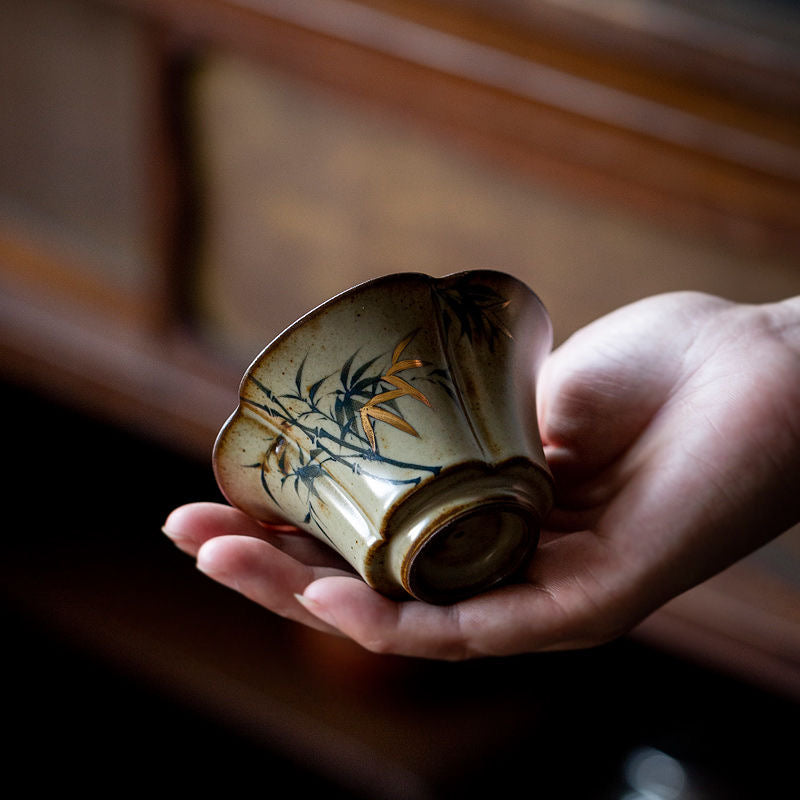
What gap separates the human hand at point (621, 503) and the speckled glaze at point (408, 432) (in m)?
0.03

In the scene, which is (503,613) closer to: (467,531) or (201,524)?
(467,531)

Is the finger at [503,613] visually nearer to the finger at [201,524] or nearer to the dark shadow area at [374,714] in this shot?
the finger at [201,524]

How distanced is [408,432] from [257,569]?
5.4 inches

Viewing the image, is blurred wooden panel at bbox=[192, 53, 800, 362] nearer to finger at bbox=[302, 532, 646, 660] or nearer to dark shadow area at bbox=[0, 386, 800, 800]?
dark shadow area at bbox=[0, 386, 800, 800]

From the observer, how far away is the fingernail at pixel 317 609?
2.25ft

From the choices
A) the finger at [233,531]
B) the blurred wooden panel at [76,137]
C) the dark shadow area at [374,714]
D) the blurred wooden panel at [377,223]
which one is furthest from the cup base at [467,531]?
the blurred wooden panel at [76,137]

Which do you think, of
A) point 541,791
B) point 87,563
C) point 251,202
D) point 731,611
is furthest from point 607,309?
point 87,563

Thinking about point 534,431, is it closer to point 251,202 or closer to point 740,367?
point 740,367

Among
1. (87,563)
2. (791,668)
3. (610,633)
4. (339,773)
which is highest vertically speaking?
(610,633)

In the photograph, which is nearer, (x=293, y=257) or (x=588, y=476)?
(x=588, y=476)

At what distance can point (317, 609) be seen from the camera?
2.26ft

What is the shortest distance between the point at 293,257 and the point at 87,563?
24.4 inches

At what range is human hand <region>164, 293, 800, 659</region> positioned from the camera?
711 millimetres

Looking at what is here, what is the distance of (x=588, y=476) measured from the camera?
87cm
